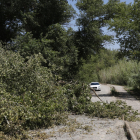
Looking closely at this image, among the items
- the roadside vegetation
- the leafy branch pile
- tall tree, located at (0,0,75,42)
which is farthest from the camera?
tall tree, located at (0,0,75,42)

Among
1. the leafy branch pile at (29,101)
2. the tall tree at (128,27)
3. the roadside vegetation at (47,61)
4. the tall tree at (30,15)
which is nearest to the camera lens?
the leafy branch pile at (29,101)

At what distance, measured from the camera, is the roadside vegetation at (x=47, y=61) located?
8203 mm

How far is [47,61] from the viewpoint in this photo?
18188 millimetres

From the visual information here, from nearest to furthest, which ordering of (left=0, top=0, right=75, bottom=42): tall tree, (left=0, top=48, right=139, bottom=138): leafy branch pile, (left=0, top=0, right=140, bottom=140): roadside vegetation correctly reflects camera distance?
1. (left=0, top=48, right=139, bottom=138): leafy branch pile
2. (left=0, top=0, right=140, bottom=140): roadside vegetation
3. (left=0, top=0, right=75, bottom=42): tall tree

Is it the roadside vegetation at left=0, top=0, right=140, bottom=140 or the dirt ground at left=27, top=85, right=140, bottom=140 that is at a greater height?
the roadside vegetation at left=0, top=0, right=140, bottom=140

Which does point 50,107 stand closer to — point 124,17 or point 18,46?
point 18,46

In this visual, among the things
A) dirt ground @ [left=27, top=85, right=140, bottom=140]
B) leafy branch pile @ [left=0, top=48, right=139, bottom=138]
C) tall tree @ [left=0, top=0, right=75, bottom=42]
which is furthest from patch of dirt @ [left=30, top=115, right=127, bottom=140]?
tall tree @ [left=0, top=0, right=75, bottom=42]

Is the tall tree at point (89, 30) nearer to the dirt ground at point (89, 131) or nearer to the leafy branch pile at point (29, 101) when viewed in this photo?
the leafy branch pile at point (29, 101)

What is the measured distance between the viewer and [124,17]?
2434 cm

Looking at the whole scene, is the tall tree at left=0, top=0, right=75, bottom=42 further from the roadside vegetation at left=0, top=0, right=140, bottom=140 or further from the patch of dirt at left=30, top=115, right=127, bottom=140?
the patch of dirt at left=30, top=115, right=127, bottom=140

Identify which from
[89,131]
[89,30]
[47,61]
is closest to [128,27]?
[89,30]

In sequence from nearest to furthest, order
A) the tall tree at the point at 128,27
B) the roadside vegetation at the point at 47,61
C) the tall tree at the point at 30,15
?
the roadside vegetation at the point at 47,61 → the tall tree at the point at 30,15 → the tall tree at the point at 128,27

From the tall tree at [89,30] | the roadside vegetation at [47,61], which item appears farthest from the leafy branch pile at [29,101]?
the tall tree at [89,30]

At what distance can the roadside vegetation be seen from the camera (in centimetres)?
820
